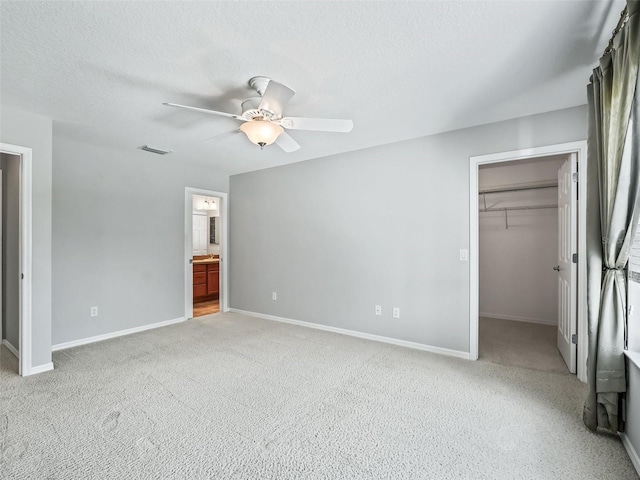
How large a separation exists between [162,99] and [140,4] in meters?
1.04

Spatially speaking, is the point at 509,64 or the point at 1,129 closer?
the point at 509,64

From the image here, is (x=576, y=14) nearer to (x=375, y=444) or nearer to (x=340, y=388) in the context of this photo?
(x=375, y=444)

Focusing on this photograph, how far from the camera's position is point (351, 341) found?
3.70m

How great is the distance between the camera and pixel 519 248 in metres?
4.76

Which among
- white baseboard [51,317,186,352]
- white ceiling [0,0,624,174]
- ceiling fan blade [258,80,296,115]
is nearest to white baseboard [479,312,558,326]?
white ceiling [0,0,624,174]

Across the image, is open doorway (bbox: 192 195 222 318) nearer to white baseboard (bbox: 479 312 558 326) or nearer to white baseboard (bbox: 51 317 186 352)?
white baseboard (bbox: 51 317 186 352)

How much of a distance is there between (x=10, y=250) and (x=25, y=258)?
35.8 inches

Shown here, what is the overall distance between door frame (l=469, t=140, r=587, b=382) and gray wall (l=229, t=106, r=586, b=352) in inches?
2.3

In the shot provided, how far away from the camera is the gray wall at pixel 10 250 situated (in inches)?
122

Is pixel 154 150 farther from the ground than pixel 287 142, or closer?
farther from the ground

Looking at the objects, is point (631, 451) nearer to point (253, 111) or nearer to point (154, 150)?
point (253, 111)

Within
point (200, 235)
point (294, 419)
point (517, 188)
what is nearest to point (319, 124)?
point (294, 419)

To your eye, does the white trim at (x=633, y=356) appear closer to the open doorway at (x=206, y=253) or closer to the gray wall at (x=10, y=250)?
the gray wall at (x=10, y=250)

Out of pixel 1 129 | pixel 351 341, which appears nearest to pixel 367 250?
pixel 351 341
